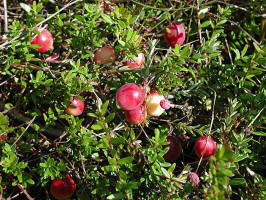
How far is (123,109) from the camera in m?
2.46

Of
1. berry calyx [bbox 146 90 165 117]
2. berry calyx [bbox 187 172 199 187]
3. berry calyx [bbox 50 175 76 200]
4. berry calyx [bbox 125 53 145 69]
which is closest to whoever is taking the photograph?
berry calyx [bbox 187 172 199 187]

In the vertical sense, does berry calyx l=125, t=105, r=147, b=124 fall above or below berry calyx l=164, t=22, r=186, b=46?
below

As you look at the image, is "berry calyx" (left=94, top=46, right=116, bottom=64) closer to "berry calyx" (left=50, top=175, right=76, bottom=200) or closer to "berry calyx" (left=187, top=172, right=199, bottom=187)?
"berry calyx" (left=50, top=175, right=76, bottom=200)

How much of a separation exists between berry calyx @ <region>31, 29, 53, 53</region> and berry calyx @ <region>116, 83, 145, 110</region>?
3.28 ft

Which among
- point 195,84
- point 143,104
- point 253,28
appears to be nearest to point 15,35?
point 143,104

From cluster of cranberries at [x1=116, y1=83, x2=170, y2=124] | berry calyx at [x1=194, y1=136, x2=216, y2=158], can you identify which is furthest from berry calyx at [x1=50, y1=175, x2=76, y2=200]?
berry calyx at [x1=194, y1=136, x2=216, y2=158]

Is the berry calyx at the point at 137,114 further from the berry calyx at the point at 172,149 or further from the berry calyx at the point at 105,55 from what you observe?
the berry calyx at the point at 105,55

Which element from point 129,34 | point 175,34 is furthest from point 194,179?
point 175,34

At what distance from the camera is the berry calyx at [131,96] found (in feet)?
7.71

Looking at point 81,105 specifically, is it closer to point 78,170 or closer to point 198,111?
point 78,170

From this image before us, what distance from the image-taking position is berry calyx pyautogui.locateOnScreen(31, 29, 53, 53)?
2818 mm

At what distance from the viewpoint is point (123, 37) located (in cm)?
280

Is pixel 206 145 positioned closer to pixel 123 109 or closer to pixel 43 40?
pixel 123 109

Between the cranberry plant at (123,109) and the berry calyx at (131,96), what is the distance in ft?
0.04
